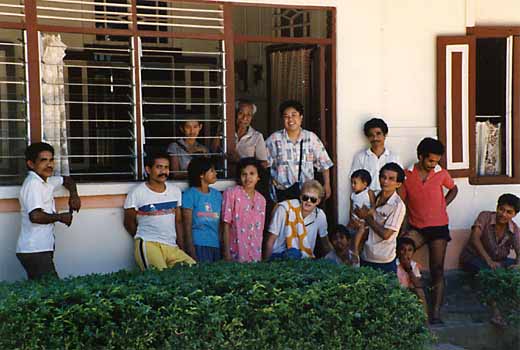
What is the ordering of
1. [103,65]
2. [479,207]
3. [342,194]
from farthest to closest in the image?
[479,207] → [342,194] → [103,65]

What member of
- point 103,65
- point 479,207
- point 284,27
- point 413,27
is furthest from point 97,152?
point 479,207

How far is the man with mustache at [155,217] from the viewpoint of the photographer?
6.34 metres

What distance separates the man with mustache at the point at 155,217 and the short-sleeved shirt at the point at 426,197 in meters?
2.25

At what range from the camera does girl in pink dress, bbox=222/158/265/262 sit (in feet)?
21.8

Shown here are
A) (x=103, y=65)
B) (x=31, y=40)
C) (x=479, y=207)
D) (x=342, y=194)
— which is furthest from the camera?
(x=479, y=207)

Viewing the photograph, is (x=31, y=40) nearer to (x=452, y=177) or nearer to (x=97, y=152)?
(x=97, y=152)

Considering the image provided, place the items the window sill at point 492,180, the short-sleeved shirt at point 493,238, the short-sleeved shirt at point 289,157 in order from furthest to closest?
the window sill at point 492,180, the short-sleeved shirt at point 493,238, the short-sleeved shirt at point 289,157

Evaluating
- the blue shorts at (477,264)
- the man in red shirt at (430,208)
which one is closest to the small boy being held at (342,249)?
the man in red shirt at (430,208)

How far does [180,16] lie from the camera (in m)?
6.90

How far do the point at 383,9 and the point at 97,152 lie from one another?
292 centimetres

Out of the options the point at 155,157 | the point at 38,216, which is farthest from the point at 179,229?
the point at 38,216

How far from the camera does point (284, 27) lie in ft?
25.4

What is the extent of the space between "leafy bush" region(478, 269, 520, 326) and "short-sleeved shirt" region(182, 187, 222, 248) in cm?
230

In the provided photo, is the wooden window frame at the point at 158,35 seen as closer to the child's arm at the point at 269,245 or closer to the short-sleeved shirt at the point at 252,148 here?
the short-sleeved shirt at the point at 252,148
